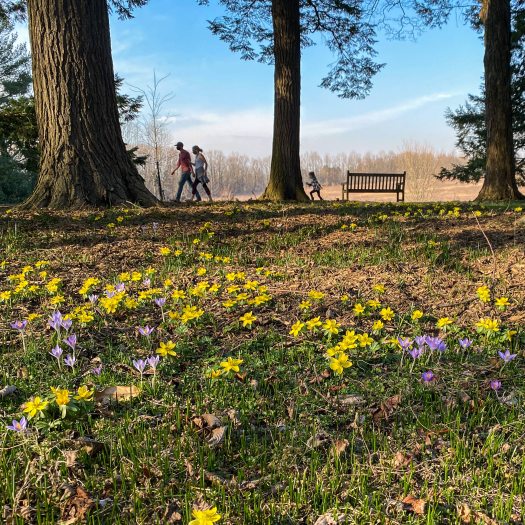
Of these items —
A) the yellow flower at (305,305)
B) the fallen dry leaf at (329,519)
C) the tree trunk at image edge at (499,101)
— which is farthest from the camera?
the tree trunk at image edge at (499,101)

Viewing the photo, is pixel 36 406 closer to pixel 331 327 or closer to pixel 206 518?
pixel 206 518

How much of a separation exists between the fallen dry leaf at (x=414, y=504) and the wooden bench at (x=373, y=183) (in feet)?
46.0

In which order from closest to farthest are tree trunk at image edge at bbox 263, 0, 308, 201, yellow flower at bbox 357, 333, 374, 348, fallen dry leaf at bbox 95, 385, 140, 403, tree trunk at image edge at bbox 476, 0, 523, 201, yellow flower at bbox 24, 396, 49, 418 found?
yellow flower at bbox 24, 396, 49, 418 → fallen dry leaf at bbox 95, 385, 140, 403 → yellow flower at bbox 357, 333, 374, 348 → tree trunk at image edge at bbox 263, 0, 308, 201 → tree trunk at image edge at bbox 476, 0, 523, 201

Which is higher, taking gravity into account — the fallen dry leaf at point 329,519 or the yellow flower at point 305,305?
the yellow flower at point 305,305

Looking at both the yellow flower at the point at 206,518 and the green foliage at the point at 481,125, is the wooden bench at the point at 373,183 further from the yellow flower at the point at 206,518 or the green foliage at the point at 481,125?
the yellow flower at the point at 206,518

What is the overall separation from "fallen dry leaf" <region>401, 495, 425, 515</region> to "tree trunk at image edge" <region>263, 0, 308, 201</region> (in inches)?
360

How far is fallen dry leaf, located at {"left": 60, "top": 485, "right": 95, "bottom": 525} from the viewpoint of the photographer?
145 cm

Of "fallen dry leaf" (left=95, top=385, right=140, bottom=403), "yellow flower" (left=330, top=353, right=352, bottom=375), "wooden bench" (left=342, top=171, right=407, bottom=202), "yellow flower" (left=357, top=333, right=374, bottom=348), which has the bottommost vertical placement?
"fallen dry leaf" (left=95, top=385, right=140, bottom=403)

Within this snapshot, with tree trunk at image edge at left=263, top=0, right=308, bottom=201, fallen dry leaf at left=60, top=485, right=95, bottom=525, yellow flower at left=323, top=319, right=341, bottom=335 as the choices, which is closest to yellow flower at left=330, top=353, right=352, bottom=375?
yellow flower at left=323, top=319, right=341, bottom=335

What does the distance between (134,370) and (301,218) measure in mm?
4216

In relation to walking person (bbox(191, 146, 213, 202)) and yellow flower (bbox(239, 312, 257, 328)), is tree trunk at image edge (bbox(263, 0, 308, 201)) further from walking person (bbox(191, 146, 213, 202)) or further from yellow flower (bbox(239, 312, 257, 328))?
yellow flower (bbox(239, 312, 257, 328))

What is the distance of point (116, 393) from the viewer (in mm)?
2125

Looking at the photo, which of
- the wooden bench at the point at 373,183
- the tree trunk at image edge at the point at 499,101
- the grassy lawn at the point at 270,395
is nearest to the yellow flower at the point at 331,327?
the grassy lawn at the point at 270,395

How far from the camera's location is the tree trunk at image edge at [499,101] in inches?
431
